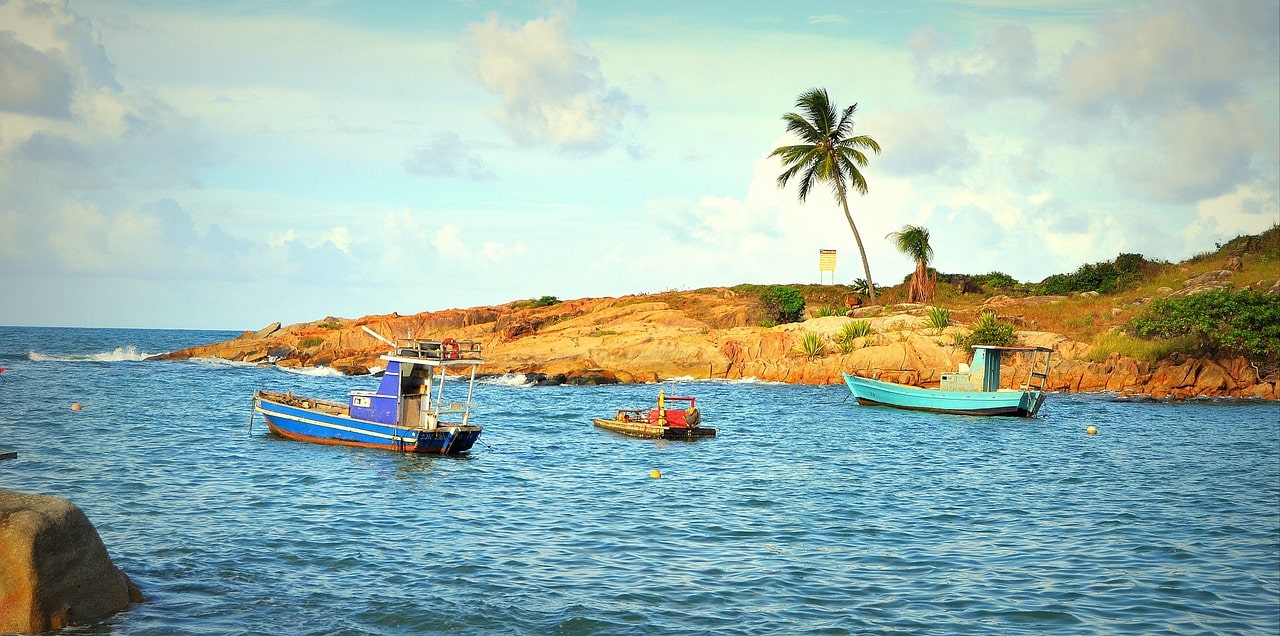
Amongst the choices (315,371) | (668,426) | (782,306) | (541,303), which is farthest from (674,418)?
(541,303)

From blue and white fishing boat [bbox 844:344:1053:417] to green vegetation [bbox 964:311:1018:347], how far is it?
6917mm

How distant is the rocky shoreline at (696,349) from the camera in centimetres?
5450

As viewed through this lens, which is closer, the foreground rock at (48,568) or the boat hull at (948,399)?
the foreground rock at (48,568)

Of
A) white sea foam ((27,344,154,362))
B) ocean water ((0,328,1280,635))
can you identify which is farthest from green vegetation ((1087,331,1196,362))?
white sea foam ((27,344,154,362))

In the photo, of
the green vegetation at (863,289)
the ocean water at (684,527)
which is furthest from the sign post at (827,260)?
the ocean water at (684,527)

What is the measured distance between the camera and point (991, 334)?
53656mm

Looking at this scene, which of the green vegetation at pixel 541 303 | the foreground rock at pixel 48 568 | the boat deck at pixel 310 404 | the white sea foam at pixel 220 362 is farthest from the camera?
the green vegetation at pixel 541 303

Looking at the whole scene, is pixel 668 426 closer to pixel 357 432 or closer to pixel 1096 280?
pixel 357 432

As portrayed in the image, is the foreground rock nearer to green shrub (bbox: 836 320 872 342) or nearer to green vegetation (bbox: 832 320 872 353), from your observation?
green vegetation (bbox: 832 320 872 353)

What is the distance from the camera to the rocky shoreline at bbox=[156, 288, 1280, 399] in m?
54.5

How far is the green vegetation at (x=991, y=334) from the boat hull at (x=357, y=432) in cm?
3316

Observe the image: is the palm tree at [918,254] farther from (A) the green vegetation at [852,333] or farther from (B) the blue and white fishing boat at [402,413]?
(B) the blue and white fishing boat at [402,413]

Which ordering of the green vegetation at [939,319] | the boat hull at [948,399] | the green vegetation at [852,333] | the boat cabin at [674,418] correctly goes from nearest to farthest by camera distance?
the boat cabin at [674,418] → the boat hull at [948,399] → the green vegetation at [939,319] → the green vegetation at [852,333]

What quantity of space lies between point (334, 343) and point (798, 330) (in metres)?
38.6
